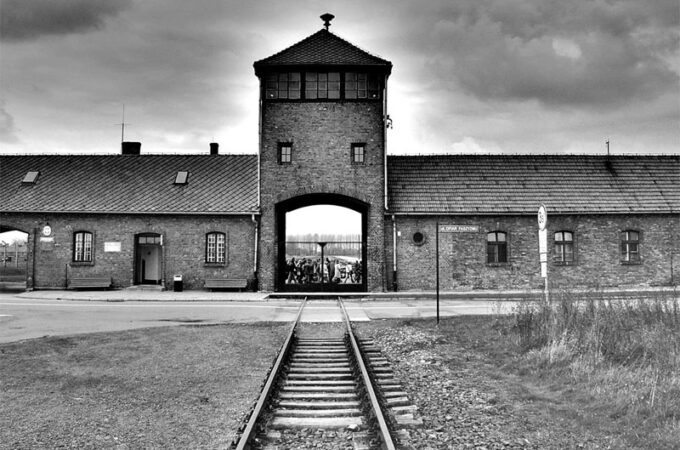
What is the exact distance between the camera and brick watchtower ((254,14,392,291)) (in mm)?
24359

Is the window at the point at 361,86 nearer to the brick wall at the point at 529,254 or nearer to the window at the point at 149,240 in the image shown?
the brick wall at the point at 529,254

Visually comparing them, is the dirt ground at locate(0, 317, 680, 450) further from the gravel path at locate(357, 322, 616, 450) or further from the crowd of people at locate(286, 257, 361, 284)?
Answer: the crowd of people at locate(286, 257, 361, 284)

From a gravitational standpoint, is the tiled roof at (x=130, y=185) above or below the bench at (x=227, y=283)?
above

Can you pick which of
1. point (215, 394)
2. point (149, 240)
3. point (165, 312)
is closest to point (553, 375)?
point (215, 394)

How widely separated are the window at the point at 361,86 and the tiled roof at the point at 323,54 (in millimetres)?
622

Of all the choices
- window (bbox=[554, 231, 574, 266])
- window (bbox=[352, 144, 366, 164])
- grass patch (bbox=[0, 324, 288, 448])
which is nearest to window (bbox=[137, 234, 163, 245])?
window (bbox=[352, 144, 366, 164])

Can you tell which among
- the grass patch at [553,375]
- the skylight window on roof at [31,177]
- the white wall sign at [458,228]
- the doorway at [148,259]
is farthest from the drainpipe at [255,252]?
the grass patch at [553,375]

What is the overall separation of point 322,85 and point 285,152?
11.1ft

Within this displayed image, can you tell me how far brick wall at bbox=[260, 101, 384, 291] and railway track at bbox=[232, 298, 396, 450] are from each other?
14.3m

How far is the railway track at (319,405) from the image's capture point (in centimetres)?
557

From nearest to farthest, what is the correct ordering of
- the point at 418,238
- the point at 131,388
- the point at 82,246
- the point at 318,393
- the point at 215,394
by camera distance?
the point at 318,393
the point at 215,394
the point at 131,388
the point at 418,238
the point at 82,246

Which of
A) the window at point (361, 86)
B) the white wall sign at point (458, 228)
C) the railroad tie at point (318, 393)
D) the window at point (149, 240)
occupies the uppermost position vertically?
the window at point (361, 86)

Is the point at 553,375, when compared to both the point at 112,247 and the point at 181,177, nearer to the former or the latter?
the point at 112,247

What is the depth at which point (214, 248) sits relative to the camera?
82.0 feet
